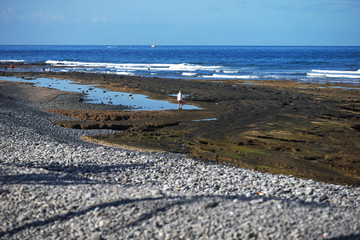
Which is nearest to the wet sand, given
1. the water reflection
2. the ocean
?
the water reflection

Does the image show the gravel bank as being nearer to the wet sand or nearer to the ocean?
the wet sand

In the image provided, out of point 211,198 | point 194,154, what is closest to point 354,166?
point 194,154

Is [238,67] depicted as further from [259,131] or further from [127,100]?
[259,131]

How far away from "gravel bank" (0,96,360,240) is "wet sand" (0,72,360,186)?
→ 174 centimetres

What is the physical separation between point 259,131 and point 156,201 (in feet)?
37.8

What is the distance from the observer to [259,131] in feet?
64.5

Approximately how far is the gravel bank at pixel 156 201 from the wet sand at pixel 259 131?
1744 millimetres

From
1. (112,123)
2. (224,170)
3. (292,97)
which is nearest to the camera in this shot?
(224,170)

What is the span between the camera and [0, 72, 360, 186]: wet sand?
14852mm

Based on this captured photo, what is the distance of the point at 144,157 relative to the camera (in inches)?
580

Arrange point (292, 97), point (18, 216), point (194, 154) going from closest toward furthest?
point (18, 216), point (194, 154), point (292, 97)

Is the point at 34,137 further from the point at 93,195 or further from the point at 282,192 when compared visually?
the point at 282,192

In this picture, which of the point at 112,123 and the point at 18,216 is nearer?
the point at 18,216

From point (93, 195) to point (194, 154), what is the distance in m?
6.99
